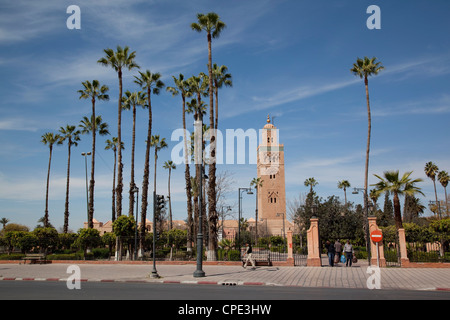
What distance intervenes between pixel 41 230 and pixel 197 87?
64.4 ft

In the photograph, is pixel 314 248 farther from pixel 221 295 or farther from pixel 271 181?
pixel 271 181

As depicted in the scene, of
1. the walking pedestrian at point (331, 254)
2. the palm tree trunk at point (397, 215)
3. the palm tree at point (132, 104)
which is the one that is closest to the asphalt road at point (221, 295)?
the walking pedestrian at point (331, 254)

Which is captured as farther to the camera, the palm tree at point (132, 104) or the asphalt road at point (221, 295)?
the palm tree at point (132, 104)

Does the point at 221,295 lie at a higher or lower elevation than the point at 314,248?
lower

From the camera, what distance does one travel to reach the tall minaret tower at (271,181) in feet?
303

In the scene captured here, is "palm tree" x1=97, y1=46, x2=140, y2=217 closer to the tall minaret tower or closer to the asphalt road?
the asphalt road

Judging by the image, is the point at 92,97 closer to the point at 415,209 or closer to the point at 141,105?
the point at 141,105

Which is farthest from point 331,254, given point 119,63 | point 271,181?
point 271,181

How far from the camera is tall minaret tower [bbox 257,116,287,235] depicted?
92.2 m

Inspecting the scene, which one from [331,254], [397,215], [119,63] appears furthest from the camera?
[119,63]

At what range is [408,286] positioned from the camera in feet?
44.7

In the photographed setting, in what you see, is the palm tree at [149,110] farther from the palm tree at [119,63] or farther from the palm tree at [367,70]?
the palm tree at [367,70]

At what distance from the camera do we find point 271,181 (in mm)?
93750
